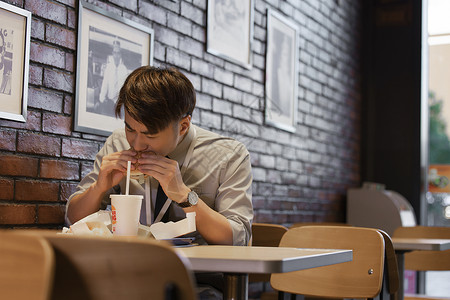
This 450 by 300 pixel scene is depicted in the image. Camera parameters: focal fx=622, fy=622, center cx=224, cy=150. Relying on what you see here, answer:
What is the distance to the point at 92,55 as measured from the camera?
8.36 feet

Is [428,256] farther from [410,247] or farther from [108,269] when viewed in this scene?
[108,269]

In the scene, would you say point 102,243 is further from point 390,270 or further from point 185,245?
point 390,270

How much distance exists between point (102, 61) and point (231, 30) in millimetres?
1188

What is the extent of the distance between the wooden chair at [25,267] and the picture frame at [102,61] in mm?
1549

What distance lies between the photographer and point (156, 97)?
6.22ft

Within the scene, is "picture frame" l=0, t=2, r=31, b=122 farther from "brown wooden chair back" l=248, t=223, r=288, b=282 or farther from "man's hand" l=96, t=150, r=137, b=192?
"brown wooden chair back" l=248, t=223, r=288, b=282

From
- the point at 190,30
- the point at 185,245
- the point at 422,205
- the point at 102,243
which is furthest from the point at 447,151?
the point at 102,243

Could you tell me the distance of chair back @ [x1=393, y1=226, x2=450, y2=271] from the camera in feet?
11.5

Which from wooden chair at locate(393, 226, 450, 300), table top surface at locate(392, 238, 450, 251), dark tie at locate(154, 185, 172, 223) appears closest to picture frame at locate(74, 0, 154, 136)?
dark tie at locate(154, 185, 172, 223)

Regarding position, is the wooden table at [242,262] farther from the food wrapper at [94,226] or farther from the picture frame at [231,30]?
the picture frame at [231,30]

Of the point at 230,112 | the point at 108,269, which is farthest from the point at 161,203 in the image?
the point at 230,112

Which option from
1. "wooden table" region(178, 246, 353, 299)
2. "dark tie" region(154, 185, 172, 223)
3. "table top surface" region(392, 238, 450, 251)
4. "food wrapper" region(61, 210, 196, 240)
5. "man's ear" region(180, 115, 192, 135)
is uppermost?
"man's ear" region(180, 115, 192, 135)

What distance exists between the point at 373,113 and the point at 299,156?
5.42 feet

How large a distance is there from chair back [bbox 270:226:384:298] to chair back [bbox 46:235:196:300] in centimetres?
145
